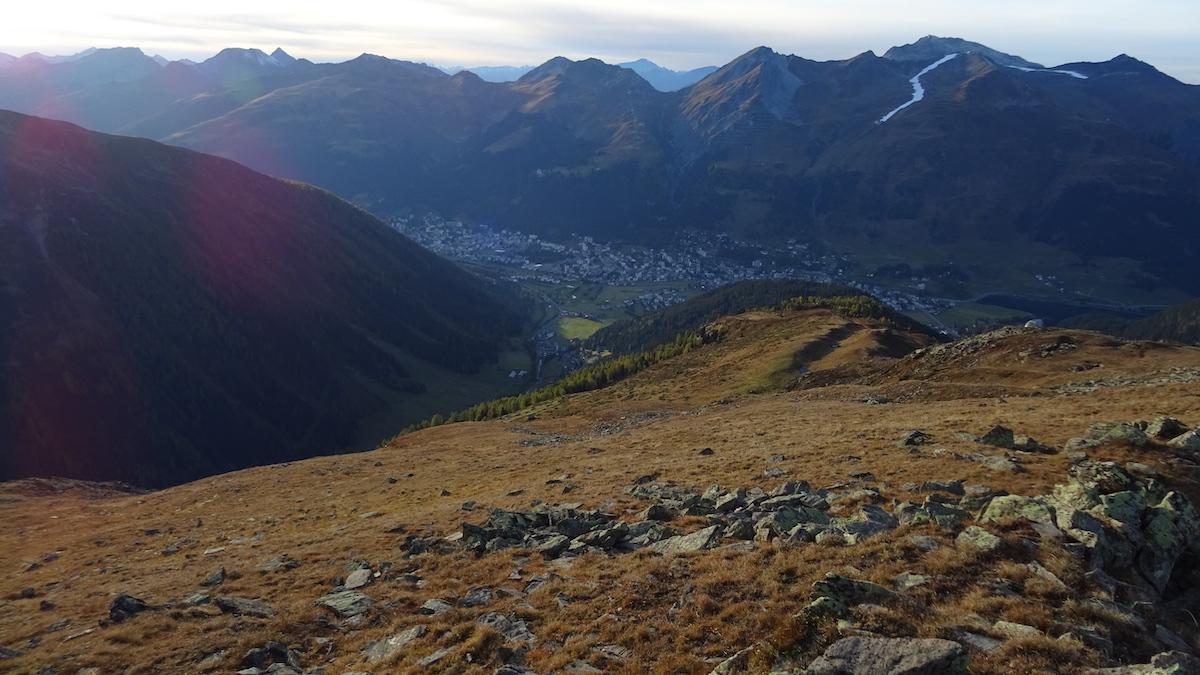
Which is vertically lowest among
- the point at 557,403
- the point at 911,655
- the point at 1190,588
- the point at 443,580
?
the point at 557,403

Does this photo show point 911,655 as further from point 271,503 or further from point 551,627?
point 271,503

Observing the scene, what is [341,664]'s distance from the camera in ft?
70.0

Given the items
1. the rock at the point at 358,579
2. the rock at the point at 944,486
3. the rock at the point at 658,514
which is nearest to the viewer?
the rock at the point at 944,486

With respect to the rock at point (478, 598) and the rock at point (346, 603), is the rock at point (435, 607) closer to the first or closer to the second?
the rock at point (478, 598)

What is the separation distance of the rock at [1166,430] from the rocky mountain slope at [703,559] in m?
0.23

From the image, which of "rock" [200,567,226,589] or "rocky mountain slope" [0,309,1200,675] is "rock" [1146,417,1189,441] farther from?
"rock" [200,567,226,589]

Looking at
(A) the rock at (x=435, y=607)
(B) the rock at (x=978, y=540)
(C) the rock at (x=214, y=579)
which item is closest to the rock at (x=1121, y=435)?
(B) the rock at (x=978, y=540)

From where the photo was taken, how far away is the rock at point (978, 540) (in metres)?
20.9

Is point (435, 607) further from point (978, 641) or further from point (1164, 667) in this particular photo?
point (1164, 667)

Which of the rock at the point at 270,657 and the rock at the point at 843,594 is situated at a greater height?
the rock at the point at 843,594

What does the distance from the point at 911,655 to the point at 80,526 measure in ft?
215

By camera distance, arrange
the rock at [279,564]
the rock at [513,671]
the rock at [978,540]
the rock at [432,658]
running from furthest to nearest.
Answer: the rock at [279,564], the rock at [978,540], the rock at [432,658], the rock at [513,671]

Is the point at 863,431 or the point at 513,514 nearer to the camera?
the point at 513,514

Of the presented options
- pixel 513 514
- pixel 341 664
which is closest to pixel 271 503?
pixel 513 514
